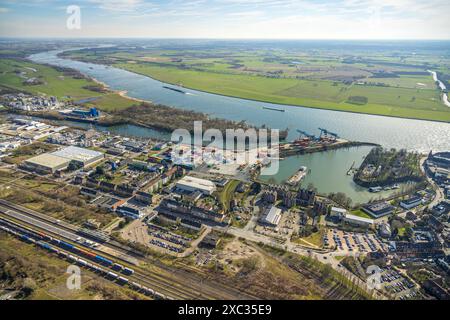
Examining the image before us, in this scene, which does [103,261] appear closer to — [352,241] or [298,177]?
[352,241]

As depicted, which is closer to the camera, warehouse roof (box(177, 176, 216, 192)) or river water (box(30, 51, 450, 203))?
warehouse roof (box(177, 176, 216, 192))

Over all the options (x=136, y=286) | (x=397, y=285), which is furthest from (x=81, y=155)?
(x=397, y=285)

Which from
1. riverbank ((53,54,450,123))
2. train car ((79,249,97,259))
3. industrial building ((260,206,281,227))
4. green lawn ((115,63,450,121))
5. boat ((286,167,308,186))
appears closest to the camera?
train car ((79,249,97,259))

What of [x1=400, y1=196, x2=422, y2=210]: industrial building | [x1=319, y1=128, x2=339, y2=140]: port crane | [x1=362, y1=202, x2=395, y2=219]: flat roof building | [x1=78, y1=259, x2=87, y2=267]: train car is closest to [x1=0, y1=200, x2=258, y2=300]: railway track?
[x1=78, y1=259, x2=87, y2=267]: train car

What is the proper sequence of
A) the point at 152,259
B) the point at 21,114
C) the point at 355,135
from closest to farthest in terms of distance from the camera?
the point at 152,259 < the point at 355,135 < the point at 21,114

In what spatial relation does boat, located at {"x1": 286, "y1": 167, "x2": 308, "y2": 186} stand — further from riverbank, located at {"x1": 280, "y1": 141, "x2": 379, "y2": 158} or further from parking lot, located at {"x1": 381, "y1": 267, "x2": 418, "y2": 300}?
parking lot, located at {"x1": 381, "y1": 267, "x2": 418, "y2": 300}

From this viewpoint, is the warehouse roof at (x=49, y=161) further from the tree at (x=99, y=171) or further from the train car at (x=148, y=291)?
the train car at (x=148, y=291)

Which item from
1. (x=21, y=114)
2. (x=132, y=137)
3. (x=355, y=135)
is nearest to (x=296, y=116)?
(x=355, y=135)

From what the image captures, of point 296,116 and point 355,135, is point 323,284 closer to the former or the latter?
point 355,135
